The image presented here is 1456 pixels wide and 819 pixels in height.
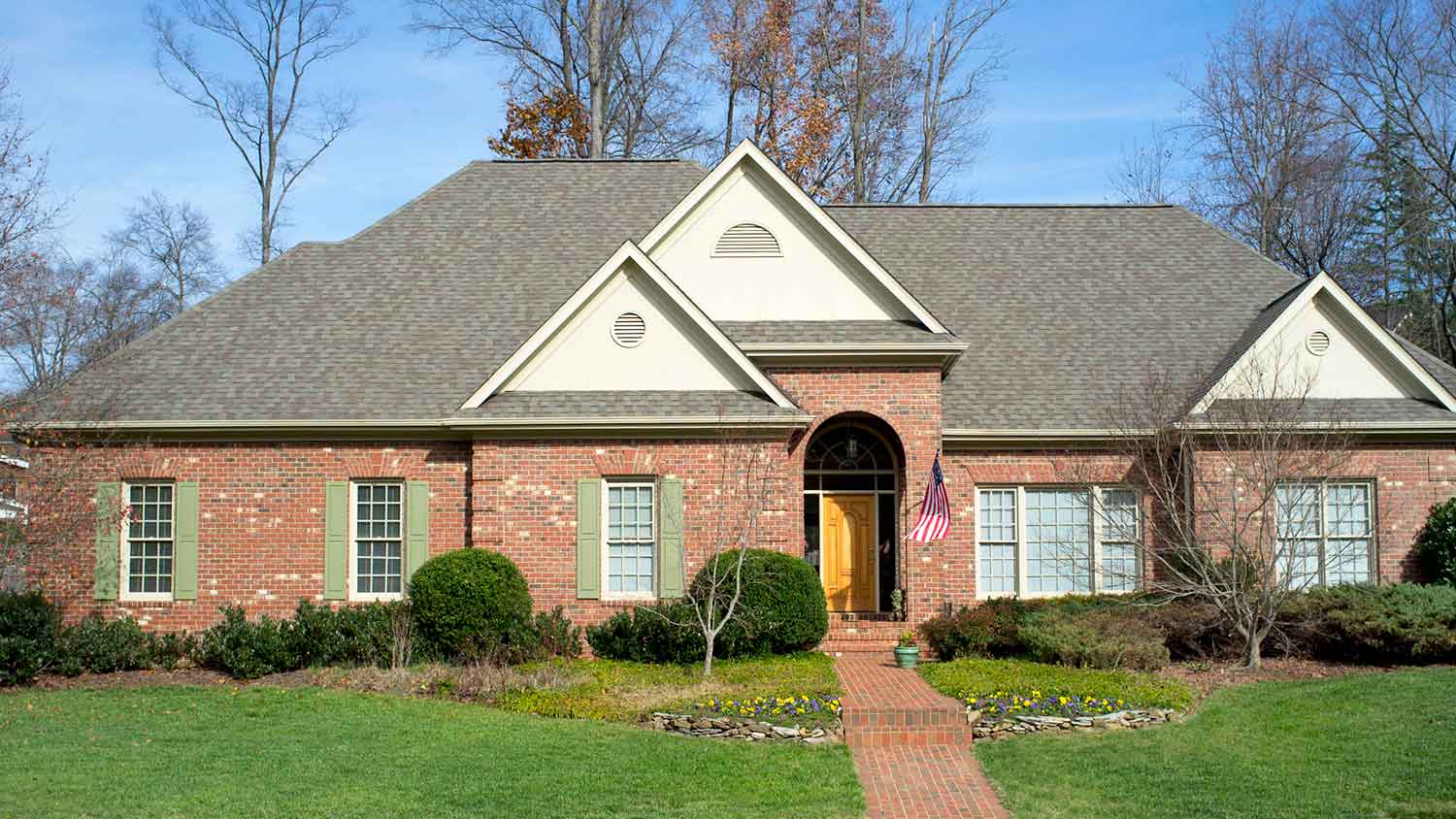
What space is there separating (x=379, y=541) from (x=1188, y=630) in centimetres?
1214

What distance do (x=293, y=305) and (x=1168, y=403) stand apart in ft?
48.8

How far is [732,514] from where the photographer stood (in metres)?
18.0

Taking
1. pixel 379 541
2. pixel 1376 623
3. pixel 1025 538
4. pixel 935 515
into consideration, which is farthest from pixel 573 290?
pixel 1376 623

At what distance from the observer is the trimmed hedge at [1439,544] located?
18.6 metres

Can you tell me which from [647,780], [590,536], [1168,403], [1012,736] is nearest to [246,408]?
[590,536]

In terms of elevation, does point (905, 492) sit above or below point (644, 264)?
below

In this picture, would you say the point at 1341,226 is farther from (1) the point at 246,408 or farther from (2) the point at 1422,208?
(1) the point at 246,408

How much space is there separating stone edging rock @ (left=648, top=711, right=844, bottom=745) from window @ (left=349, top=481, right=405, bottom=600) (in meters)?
7.13

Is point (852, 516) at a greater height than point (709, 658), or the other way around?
point (852, 516)

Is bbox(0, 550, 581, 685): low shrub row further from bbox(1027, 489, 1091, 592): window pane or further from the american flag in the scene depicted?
bbox(1027, 489, 1091, 592): window pane

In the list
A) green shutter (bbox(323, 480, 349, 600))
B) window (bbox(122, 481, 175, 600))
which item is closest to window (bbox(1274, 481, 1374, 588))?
green shutter (bbox(323, 480, 349, 600))

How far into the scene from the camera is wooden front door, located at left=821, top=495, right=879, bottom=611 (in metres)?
20.8

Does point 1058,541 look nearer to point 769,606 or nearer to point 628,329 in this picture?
point 769,606

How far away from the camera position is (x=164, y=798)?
1041 centimetres
